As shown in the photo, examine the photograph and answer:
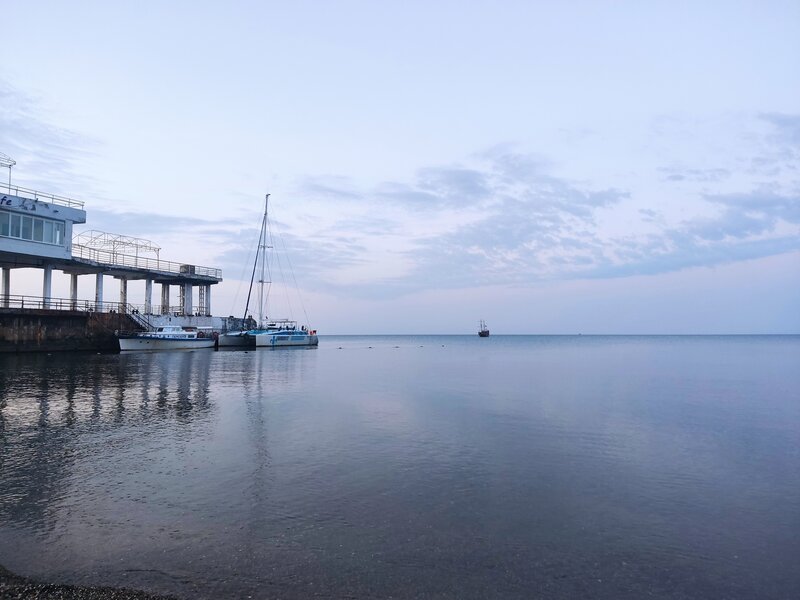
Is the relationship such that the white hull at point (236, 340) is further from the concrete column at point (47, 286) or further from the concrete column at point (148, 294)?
the concrete column at point (47, 286)

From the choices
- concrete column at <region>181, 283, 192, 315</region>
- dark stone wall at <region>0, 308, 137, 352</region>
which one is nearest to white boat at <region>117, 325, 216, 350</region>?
dark stone wall at <region>0, 308, 137, 352</region>

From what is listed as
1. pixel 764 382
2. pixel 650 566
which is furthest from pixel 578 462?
pixel 764 382

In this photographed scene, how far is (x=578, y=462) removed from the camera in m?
16.1

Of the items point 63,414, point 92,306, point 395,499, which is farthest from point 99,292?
point 395,499

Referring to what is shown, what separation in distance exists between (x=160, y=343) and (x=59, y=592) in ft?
215

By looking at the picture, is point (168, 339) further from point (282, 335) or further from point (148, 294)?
point (282, 335)

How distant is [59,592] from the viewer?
7.20m

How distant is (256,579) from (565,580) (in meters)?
5.00

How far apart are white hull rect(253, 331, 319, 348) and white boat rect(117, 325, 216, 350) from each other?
12078 millimetres

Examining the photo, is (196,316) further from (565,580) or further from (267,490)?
(565,580)

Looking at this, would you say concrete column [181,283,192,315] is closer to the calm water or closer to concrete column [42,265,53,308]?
concrete column [42,265,53,308]

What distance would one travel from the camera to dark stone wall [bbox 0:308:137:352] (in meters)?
52.2

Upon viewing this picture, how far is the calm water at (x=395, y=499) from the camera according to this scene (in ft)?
27.5

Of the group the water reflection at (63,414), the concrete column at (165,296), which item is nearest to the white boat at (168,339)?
the concrete column at (165,296)
